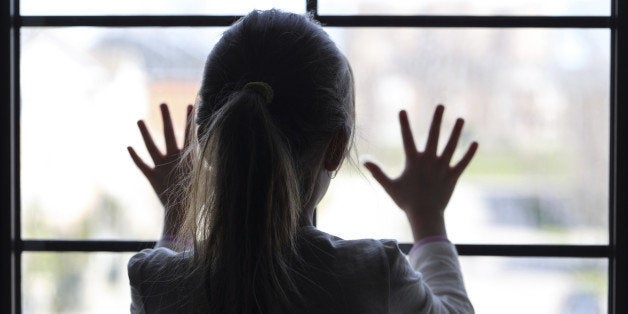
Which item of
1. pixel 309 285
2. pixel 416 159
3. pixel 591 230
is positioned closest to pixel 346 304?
pixel 309 285

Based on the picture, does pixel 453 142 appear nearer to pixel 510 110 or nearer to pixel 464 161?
pixel 464 161

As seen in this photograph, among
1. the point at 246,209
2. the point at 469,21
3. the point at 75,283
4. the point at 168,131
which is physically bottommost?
the point at 75,283

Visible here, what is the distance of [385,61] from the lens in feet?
3.87

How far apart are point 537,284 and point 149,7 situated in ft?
2.59

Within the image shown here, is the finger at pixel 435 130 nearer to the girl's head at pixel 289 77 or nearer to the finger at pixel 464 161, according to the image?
the finger at pixel 464 161

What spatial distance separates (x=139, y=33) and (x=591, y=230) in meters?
0.81

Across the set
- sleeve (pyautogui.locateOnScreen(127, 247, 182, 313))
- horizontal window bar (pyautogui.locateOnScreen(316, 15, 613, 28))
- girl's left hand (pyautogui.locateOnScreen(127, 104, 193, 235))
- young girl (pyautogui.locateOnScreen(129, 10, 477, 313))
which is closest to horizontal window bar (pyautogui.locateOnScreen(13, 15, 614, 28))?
horizontal window bar (pyautogui.locateOnScreen(316, 15, 613, 28))

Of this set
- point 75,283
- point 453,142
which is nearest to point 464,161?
point 453,142

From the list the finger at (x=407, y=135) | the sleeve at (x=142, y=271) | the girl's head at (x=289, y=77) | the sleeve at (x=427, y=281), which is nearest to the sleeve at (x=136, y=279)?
the sleeve at (x=142, y=271)

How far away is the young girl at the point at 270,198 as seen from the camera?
0.84m

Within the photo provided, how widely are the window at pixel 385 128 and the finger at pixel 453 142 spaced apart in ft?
0.45

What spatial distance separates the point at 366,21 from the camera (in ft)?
3.85
